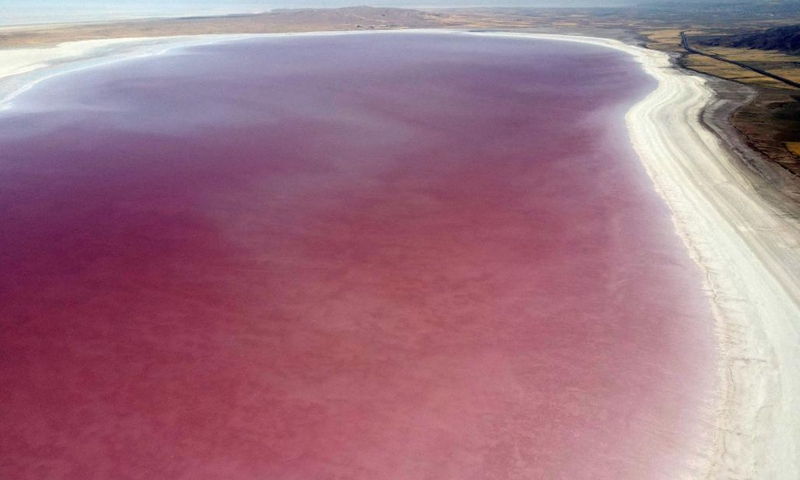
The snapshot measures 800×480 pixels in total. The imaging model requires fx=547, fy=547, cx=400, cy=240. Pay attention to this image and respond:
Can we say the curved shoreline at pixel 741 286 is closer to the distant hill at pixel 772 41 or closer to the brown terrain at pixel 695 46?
the brown terrain at pixel 695 46

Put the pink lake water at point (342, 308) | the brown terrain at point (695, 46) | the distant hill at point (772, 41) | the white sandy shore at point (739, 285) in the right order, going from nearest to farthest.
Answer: the white sandy shore at point (739, 285), the pink lake water at point (342, 308), the brown terrain at point (695, 46), the distant hill at point (772, 41)

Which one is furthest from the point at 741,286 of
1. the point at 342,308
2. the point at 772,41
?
the point at 772,41

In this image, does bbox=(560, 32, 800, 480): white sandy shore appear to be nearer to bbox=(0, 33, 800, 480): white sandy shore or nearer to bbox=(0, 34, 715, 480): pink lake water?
bbox=(0, 33, 800, 480): white sandy shore

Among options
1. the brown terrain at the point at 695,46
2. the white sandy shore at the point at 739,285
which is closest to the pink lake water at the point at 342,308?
the white sandy shore at the point at 739,285

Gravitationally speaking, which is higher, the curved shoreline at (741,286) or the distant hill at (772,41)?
the distant hill at (772,41)

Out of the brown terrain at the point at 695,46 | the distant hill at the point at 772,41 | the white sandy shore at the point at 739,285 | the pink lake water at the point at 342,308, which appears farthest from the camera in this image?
the distant hill at the point at 772,41

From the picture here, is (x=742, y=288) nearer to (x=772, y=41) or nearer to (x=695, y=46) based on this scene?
(x=772, y=41)

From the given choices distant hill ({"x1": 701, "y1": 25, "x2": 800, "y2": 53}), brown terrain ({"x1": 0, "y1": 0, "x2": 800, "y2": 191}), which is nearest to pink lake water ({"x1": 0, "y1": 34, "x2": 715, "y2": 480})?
brown terrain ({"x1": 0, "y1": 0, "x2": 800, "y2": 191})
